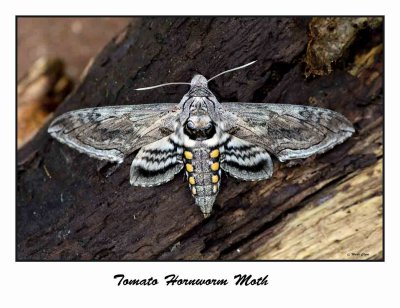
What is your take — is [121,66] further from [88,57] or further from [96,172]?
[88,57]

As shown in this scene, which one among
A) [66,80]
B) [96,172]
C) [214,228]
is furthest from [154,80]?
[66,80]

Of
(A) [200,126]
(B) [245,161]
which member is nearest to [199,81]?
(A) [200,126]

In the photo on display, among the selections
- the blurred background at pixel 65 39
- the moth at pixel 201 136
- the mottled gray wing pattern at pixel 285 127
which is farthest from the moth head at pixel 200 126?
the blurred background at pixel 65 39

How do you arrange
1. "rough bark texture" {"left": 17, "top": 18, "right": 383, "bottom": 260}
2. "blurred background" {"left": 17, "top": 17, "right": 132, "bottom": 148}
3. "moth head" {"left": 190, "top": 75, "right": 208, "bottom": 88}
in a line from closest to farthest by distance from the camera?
"rough bark texture" {"left": 17, "top": 18, "right": 383, "bottom": 260}, "moth head" {"left": 190, "top": 75, "right": 208, "bottom": 88}, "blurred background" {"left": 17, "top": 17, "right": 132, "bottom": 148}

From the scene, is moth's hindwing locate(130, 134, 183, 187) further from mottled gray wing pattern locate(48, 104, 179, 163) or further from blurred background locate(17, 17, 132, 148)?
blurred background locate(17, 17, 132, 148)

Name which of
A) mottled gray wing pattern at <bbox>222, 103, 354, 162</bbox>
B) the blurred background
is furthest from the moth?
the blurred background
